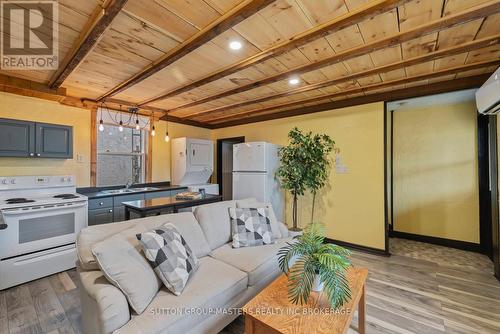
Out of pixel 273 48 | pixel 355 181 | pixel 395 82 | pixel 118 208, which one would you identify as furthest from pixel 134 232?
pixel 395 82

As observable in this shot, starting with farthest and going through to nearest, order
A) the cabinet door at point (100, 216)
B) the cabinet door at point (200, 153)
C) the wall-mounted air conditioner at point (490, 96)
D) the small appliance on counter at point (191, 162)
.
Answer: the cabinet door at point (200, 153) < the small appliance on counter at point (191, 162) < the cabinet door at point (100, 216) < the wall-mounted air conditioner at point (490, 96)

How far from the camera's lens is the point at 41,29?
1805mm

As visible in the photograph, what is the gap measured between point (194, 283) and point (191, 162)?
3.36 m

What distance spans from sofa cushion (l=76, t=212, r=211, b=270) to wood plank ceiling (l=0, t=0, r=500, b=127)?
1.57m

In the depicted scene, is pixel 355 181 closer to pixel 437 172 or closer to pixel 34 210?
pixel 437 172

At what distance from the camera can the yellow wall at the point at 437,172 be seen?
3473mm

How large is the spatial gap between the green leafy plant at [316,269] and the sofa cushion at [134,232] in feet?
3.08

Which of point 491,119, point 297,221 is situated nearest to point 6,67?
point 297,221

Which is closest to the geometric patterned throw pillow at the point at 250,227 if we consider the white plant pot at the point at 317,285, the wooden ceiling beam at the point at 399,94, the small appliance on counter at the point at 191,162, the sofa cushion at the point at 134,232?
the sofa cushion at the point at 134,232

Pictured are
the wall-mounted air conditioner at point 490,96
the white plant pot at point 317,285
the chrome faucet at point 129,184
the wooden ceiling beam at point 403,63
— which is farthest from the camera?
the chrome faucet at point 129,184

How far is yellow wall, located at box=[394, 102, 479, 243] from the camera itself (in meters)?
3.47

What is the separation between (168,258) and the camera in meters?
1.53

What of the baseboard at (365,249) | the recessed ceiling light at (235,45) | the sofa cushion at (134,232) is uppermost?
the recessed ceiling light at (235,45)

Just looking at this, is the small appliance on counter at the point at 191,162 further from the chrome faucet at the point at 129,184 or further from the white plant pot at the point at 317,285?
the white plant pot at the point at 317,285
